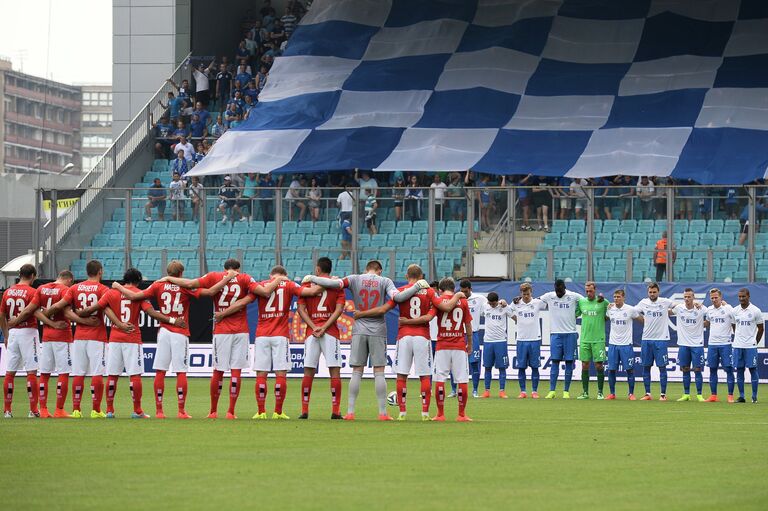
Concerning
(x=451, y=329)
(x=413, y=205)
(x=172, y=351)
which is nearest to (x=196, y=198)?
(x=413, y=205)

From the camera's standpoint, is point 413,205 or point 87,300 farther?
point 413,205

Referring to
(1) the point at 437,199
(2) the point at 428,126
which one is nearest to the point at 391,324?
(1) the point at 437,199

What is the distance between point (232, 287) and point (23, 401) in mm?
7872

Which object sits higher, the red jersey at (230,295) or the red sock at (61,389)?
the red jersey at (230,295)

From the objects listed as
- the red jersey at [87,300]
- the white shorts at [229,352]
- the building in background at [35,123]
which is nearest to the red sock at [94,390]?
the red jersey at [87,300]

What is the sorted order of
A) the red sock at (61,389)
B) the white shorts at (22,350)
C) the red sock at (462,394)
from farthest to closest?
the white shorts at (22,350), the red sock at (61,389), the red sock at (462,394)

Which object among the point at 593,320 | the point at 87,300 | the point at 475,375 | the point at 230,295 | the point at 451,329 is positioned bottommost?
the point at 475,375

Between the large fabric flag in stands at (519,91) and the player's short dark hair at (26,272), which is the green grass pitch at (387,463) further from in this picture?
the large fabric flag in stands at (519,91)

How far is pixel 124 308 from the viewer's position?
817 inches

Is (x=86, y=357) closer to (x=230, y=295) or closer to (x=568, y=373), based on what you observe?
(x=230, y=295)

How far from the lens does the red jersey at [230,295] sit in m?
20.6

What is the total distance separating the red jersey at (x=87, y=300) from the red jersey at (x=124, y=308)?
6.9 inches

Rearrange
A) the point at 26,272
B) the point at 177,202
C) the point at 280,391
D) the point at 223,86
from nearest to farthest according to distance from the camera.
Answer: the point at 280,391 < the point at 26,272 < the point at 177,202 < the point at 223,86

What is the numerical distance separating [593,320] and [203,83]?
24.3 metres
